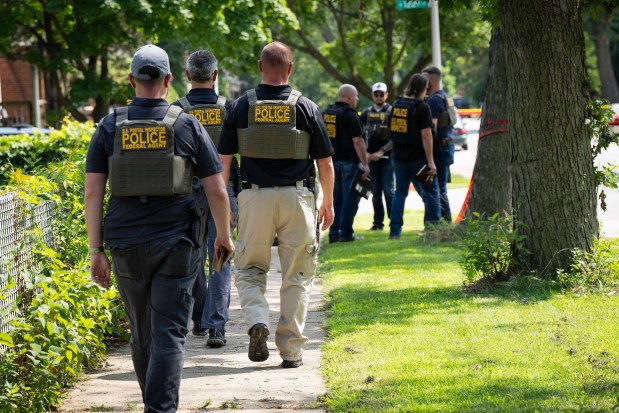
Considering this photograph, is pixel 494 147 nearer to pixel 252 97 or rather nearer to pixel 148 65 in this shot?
pixel 252 97

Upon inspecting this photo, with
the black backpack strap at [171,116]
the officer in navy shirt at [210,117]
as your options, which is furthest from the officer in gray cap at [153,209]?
the officer in navy shirt at [210,117]

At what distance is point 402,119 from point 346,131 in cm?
79

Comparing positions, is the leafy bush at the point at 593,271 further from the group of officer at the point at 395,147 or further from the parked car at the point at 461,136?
the parked car at the point at 461,136

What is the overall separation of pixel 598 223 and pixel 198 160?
15.7ft

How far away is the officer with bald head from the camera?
43.8 ft

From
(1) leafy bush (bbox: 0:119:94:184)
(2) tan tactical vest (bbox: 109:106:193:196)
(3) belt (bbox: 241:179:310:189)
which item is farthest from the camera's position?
(1) leafy bush (bbox: 0:119:94:184)

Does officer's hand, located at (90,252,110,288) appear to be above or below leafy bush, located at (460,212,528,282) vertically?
above

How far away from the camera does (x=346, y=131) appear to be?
1369cm

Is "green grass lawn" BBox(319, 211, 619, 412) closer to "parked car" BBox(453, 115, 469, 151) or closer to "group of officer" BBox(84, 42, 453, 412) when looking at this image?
"group of officer" BBox(84, 42, 453, 412)

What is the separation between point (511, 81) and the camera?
29.8ft

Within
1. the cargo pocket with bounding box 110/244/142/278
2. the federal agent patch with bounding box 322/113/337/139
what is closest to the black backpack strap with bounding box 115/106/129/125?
the cargo pocket with bounding box 110/244/142/278

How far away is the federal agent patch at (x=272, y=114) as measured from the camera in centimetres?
672

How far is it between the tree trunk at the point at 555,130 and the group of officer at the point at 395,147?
414 centimetres

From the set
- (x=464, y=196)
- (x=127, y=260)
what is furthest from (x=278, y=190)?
(x=464, y=196)
